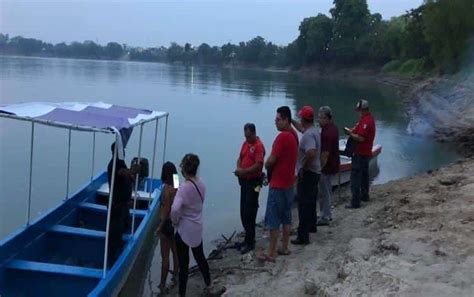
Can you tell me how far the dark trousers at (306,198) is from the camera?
298 inches

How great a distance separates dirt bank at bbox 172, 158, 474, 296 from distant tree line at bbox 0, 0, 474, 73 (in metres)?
42.8

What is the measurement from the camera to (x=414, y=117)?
34188 millimetres

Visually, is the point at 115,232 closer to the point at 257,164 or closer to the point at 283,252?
the point at 257,164

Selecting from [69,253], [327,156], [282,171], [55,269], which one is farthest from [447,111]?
[55,269]

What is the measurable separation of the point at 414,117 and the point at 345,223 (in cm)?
2707

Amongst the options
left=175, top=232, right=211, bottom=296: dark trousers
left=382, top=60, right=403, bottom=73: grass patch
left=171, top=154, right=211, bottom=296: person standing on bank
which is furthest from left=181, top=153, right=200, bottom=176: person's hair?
left=382, top=60, right=403, bottom=73: grass patch

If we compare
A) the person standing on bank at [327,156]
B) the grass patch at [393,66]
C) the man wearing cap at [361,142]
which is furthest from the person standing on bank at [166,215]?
the grass patch at [393,66]

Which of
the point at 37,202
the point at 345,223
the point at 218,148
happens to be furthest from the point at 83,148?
the point at 345,223

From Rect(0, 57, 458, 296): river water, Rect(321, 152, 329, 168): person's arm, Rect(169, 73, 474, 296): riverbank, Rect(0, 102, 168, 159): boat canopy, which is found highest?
Rect(0, 102, 168, 159): boat canopy

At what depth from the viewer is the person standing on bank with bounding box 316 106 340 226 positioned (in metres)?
8.15

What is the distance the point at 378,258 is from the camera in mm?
6898

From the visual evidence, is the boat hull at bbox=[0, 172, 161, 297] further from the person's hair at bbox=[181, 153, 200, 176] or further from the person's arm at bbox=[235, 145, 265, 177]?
the person's arm at bbox=[235, 145, 265, 177]

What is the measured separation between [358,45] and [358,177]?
94.3 meters

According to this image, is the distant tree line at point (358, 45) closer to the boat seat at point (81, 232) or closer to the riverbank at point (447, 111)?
the riverbank at point (447, 111)
